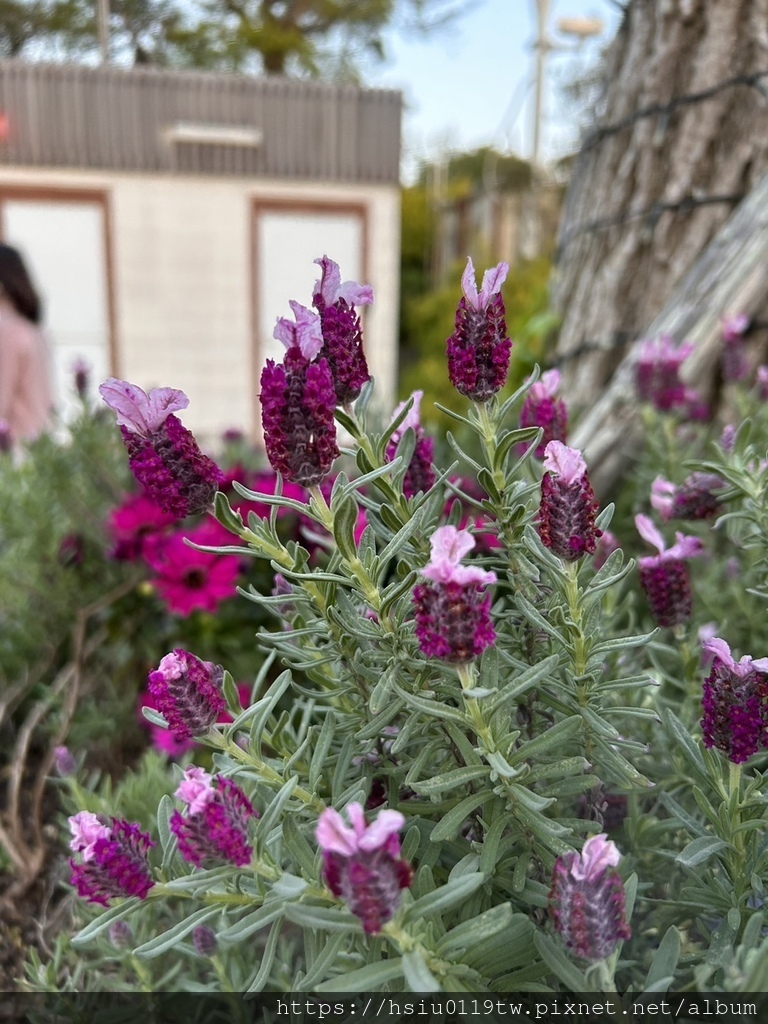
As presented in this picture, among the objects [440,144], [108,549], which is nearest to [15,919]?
[108,549]

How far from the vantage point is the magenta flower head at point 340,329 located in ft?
1.87

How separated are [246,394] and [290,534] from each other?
5141 millimetres

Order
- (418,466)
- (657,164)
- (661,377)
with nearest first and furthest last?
1. (418,466)
2. (661,377)
3. (657,164)

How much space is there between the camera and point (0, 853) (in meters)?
1.14

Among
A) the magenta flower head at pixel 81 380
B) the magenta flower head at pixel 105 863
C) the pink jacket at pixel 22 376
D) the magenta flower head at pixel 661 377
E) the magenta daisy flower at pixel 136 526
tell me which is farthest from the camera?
the pink jacket at pixel 22 376

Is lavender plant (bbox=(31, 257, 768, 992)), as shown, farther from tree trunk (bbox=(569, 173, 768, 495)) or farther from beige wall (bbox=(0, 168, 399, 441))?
beige wall (bbox=(0, 168, 399, 441))

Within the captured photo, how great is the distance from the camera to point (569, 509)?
545mm

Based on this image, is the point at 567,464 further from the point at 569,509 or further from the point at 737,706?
the point at 737,706

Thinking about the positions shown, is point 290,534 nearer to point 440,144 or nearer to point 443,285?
point 443,285

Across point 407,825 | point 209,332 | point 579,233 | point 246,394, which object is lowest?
point 246,394

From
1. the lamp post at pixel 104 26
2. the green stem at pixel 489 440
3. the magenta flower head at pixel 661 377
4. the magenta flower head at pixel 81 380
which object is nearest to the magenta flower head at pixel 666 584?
the green stem at pixel 489 440

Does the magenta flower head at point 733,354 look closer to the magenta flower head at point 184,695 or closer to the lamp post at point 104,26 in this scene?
the magenta flower head at point 184,695

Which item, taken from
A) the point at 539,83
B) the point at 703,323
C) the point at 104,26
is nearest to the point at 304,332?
the point at 703,323

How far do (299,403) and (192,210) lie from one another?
6154mm
